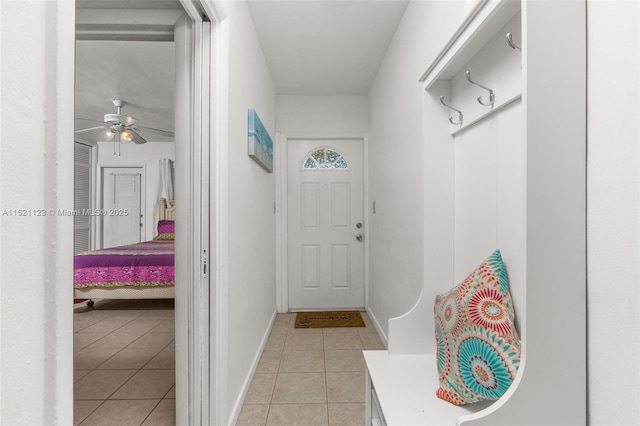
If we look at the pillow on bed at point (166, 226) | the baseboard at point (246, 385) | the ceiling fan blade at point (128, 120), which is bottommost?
the baseboard at point (246, 385)

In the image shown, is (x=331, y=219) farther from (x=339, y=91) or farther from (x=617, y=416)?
(x=617, y=416)

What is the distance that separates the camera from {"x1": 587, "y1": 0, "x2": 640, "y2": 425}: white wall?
0.61 meters

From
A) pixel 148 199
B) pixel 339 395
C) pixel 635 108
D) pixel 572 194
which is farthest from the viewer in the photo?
pixel 148 199

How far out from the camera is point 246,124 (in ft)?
6.64

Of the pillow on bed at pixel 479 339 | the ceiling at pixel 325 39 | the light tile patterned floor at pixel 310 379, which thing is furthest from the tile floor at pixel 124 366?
the ceiling at pixel 325 39

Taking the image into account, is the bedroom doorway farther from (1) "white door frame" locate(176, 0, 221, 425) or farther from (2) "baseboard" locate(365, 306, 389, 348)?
(2) "baseboard" locate(365, 306, 389, 348)

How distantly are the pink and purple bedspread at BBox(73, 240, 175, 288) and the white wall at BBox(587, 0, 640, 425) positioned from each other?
3.14 meters

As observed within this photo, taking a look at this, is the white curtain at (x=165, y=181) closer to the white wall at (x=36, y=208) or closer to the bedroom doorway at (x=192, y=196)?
the bedroom doorway at (x=192, y=196)

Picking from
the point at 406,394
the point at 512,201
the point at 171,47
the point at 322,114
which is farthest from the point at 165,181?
the point at 512,201

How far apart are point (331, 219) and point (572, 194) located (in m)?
2.97

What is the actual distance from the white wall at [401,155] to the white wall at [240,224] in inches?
40.2

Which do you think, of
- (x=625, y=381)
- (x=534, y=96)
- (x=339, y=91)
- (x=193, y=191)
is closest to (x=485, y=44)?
(x=534, y=96)

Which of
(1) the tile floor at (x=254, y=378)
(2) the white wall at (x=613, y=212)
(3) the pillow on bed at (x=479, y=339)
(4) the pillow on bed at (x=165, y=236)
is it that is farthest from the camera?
(4) the pillow on bed at (x=165, y=236)

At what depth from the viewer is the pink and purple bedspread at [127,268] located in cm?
300
